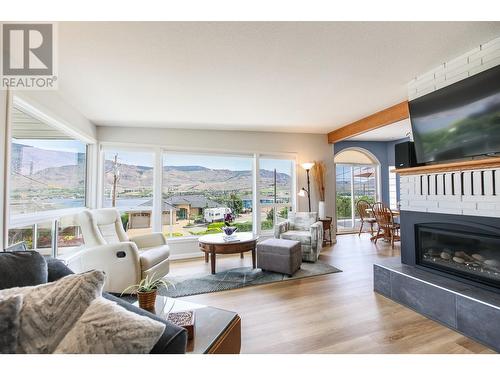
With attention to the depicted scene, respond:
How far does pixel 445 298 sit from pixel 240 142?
3.73 m

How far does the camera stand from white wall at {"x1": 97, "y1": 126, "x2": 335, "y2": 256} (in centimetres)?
408

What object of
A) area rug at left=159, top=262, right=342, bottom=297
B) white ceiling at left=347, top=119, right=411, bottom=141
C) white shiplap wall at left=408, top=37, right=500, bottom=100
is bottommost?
area rug at left=159, top=262, right=342, bottom=297

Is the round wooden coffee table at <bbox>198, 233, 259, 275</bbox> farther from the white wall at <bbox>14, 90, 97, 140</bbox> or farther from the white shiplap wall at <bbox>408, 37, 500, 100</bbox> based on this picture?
the white shiplap wall at <bbox>408, 37, 500, 100</bbox>

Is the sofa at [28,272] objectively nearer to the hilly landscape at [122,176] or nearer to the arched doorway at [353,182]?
the hilly landscape at [122,176]

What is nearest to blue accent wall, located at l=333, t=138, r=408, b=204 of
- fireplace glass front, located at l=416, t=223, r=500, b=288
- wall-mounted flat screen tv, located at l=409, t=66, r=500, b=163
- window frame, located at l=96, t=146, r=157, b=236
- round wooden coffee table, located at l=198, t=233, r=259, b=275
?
wall-mounted flat screen tv, located at l=409, t=66, r=500, b=163

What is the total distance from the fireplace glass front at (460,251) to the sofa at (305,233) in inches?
58.5

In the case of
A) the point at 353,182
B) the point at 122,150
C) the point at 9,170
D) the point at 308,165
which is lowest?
the point at 9,170

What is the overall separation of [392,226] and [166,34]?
5.17 m

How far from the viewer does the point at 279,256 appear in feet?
10.6

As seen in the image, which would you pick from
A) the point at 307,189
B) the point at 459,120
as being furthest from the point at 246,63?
the point at 307,189

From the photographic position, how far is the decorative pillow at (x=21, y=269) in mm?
1169

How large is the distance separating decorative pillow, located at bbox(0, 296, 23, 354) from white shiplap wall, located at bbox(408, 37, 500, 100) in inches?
→ 138

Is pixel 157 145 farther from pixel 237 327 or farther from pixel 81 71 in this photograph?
pixel 237 327

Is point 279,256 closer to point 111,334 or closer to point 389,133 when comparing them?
point 111,334
